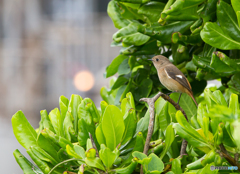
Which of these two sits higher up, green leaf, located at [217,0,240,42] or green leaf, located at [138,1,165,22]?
green leaf, located at [138,1,165,22]

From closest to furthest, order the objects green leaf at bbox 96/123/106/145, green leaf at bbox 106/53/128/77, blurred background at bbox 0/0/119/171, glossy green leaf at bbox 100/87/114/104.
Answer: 1. green leaf at bbox 96/123/106/145
2. green leaf at bbox 106/53/128/77
3. glossy green leaf at bbox 100/87/114/104
4. blurred background at bbox 0/0/119/171

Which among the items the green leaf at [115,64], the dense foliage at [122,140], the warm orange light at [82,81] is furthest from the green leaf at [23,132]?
the warm orange light at [82,81]

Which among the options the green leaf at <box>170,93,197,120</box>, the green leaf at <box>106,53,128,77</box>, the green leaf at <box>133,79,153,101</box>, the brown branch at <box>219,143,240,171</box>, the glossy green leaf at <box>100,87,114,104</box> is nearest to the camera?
the brown branch at <box>219,143,240,171</box>

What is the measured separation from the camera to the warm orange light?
5.81 metres

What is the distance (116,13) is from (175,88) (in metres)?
0.39

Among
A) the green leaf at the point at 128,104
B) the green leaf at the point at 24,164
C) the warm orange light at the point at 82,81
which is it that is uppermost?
the green leaf at the point at 128,104

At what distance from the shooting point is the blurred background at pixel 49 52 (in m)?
5.63

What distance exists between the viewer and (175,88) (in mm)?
1197

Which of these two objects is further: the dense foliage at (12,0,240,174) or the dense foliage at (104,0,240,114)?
the dense foliage at (104,0,240,114)

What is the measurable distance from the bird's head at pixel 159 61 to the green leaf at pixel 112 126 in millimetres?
457

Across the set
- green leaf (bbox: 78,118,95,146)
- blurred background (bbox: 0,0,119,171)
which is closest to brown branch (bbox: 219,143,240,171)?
green leaf (bbox: 78,118,95,146)

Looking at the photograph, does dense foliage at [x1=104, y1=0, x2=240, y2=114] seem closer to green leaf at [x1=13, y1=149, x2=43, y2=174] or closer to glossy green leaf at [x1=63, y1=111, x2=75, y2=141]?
glossy green leaf at [x1=63, y1=111, x2=75, y2=141]

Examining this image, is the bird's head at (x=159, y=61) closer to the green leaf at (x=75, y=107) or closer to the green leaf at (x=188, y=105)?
the green leaf at (x=188, y=105)

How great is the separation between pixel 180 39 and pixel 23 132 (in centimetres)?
56
